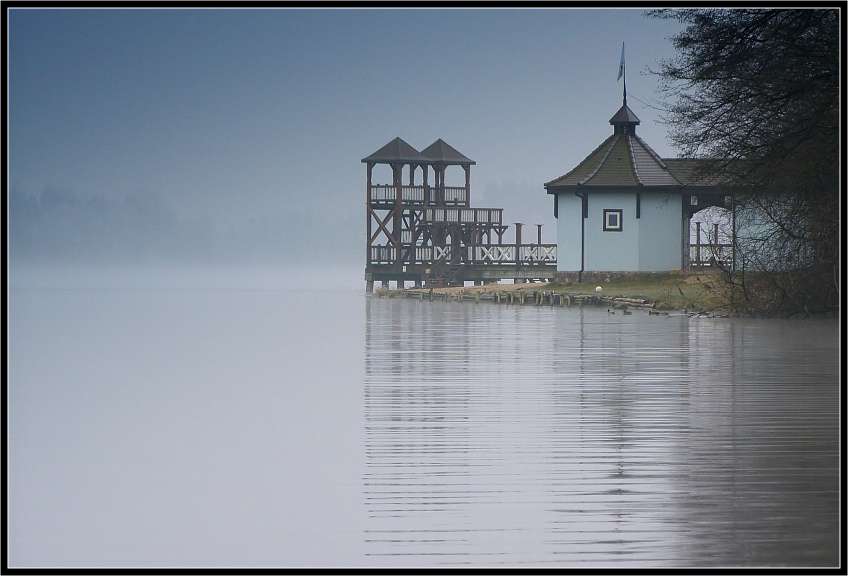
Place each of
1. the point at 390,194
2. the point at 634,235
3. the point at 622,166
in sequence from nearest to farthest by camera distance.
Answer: the point at 634,235, the point at 622,166, the point at 390,194

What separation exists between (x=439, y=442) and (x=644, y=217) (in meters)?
30.5

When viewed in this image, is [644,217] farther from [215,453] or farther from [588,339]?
[215,453]

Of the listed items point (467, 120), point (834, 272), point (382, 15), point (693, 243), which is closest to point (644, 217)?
point (693, 243)

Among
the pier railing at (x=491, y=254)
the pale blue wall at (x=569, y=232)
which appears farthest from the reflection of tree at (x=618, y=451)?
the pier railing at (x=491, y=254)

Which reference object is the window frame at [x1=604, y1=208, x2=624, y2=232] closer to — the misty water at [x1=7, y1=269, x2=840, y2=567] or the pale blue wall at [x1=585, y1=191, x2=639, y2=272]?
the pale blue wall at [x1=585, y1=191, x2=639, y2=272]

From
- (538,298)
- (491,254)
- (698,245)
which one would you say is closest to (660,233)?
(698,245)

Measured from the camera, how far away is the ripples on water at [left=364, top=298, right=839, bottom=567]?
186 inches

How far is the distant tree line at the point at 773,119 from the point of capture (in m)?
16.0

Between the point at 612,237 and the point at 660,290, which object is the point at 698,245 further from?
the point at 660,290

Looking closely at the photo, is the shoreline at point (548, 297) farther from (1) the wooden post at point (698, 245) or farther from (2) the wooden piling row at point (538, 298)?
(1) the wooden post at point (698, 245)

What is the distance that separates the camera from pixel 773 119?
1822cm

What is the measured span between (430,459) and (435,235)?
41.8 meters

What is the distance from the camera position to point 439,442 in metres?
7.29

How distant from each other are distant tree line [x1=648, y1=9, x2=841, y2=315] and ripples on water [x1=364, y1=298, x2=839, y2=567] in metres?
4.04
